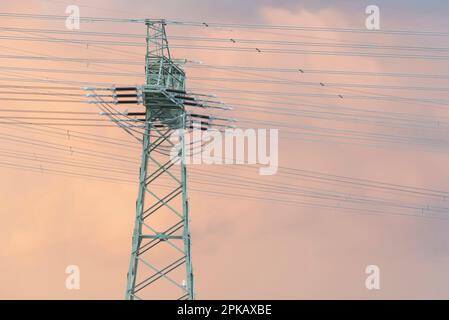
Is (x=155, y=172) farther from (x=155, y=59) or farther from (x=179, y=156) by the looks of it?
(x=155, y=59)

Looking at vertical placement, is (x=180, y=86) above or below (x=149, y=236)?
above

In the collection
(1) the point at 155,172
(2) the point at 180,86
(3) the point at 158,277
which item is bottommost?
(3) the point at 158,277

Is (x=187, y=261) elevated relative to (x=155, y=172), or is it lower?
lower

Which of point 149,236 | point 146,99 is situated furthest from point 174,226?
point 146,99

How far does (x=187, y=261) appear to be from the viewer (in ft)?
393

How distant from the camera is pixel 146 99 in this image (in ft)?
395

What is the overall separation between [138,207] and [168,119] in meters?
8.38

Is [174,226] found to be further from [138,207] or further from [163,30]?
[163,30]

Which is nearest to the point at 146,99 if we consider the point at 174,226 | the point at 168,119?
the point at 168,119

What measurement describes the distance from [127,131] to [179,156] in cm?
517

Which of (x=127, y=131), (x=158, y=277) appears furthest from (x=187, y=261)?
(x=127, y=131)

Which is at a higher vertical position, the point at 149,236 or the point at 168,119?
the point at 168,119

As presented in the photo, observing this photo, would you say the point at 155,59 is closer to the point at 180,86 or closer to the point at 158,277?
the point at 180,86

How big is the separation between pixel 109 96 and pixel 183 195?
10838 mm
